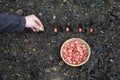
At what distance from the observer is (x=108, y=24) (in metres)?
3.10

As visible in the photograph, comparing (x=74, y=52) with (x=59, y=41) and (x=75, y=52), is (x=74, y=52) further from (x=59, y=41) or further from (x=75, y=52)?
(x=59, y=41)

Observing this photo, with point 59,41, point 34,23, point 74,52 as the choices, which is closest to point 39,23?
point 34,23

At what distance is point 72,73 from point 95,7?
854 millimetres

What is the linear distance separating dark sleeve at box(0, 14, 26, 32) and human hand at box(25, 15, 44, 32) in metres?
0.07

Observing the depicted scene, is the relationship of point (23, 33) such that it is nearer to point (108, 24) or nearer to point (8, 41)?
point (8, 41)

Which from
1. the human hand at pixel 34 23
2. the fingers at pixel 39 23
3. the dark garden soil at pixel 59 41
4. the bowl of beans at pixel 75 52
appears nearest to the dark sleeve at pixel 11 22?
the human hand at pixel 34 23

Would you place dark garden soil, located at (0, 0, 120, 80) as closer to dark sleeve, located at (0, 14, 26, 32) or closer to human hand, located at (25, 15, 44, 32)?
human hand, located at (25, 15, 44, 32)

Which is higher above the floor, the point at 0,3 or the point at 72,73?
the point at 0,3

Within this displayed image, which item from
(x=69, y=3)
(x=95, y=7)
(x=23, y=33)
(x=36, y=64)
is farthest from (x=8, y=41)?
(x=95, y=7)

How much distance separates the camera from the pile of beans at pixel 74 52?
285cm

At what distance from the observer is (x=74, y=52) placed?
9.43ft

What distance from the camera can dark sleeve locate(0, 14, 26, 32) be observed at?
8.60ft

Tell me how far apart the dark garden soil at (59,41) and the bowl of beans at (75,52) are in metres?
0.08

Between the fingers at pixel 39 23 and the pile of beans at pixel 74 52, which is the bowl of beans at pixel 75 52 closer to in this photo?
the pile of beans at pixel 74 52
